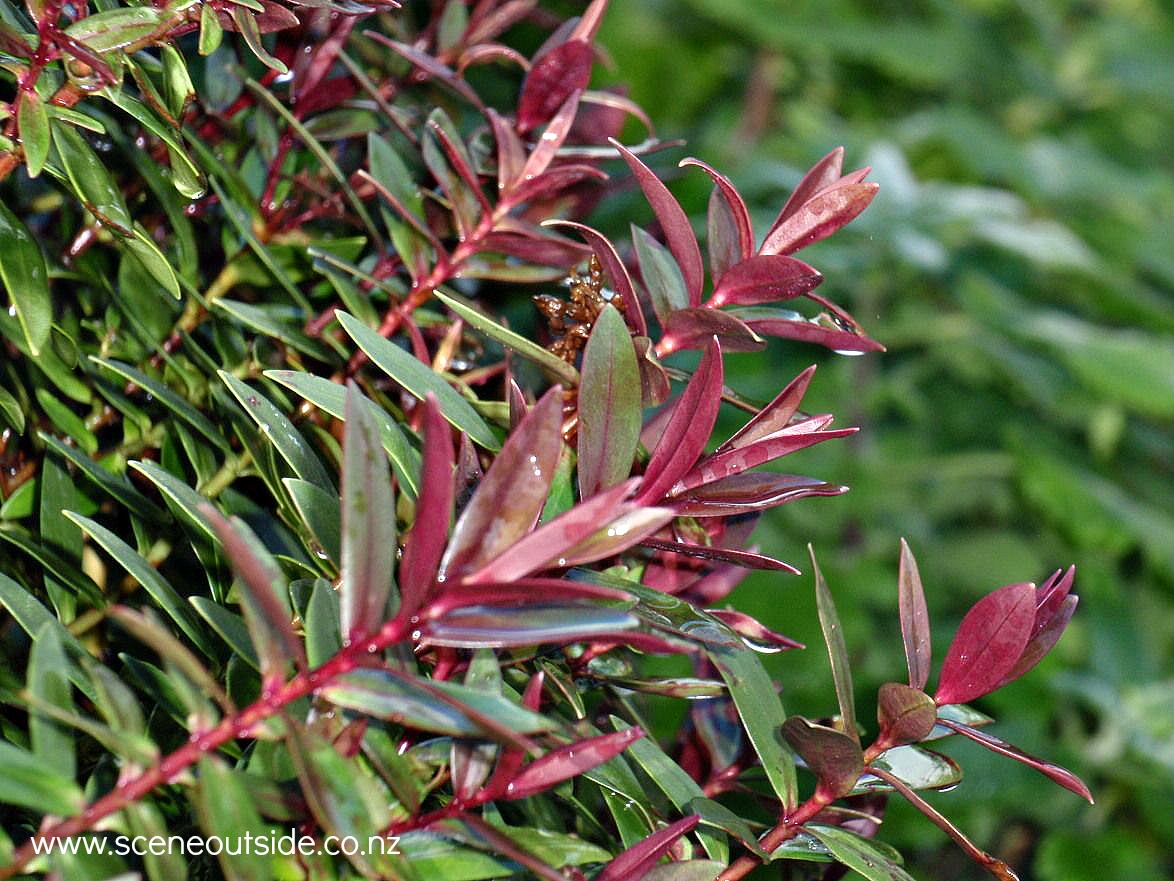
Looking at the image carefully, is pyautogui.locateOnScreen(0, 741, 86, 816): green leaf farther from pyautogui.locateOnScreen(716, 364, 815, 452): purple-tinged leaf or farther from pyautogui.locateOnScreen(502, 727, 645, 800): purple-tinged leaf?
pyautogui.locateOnScreen(716, 364, 815, 452): purple-tinged leaf

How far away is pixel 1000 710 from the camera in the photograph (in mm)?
1498

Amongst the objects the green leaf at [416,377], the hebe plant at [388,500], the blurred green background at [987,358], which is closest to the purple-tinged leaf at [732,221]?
the hebe plant at [388,500]

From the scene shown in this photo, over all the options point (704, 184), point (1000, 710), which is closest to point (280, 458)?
point (704, 184)

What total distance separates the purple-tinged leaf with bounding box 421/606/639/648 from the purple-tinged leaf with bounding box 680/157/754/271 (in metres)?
0.16

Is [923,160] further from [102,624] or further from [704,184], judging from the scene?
[102,624]

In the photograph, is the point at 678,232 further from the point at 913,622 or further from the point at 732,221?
the point at 913,622

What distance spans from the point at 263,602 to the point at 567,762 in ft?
0.33

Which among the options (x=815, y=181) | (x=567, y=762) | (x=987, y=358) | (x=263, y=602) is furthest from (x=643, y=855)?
(x=987, y=358)

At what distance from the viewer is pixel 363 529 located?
0.30 metres

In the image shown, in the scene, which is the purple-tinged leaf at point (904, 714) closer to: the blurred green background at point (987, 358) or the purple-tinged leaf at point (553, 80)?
the purple-tinged leaf at point (553, 80)

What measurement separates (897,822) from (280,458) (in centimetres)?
85

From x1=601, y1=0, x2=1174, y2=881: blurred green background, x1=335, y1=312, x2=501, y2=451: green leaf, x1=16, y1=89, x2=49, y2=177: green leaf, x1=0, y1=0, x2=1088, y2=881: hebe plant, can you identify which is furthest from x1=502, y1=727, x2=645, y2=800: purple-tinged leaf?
x1=601, y1=0, x2=1174, y2=881: blurred green background

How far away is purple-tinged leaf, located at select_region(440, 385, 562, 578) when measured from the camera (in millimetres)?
312

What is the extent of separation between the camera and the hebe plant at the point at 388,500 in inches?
11.7
